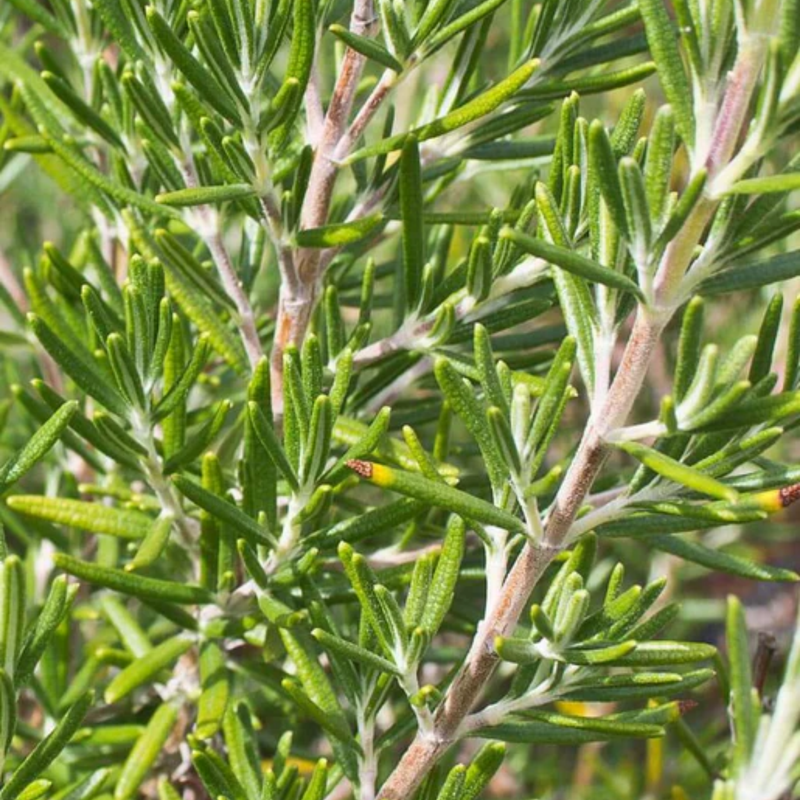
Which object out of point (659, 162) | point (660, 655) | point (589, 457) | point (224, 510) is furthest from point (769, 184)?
point (224, 510)

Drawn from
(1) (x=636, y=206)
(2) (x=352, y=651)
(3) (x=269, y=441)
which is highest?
(1) (x=636, y=206)

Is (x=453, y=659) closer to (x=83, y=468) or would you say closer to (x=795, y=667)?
(x=83, y=468)


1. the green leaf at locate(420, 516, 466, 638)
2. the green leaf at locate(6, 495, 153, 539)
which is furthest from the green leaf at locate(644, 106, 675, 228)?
the green leaf at locate(6, 495, 153, 539)

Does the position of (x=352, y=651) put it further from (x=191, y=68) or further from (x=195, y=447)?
(x=191, y=68)

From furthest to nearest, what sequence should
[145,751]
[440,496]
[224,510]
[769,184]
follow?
[145,751]
[224,510]
[440,496]
[769,184]

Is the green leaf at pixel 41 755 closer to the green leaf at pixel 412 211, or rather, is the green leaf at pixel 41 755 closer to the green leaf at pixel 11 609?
the green leaf at pixel 11 609

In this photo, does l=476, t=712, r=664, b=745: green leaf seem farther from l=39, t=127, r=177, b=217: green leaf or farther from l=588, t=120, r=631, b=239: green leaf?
l=39, t=127, r=177, b=217: green leaf
